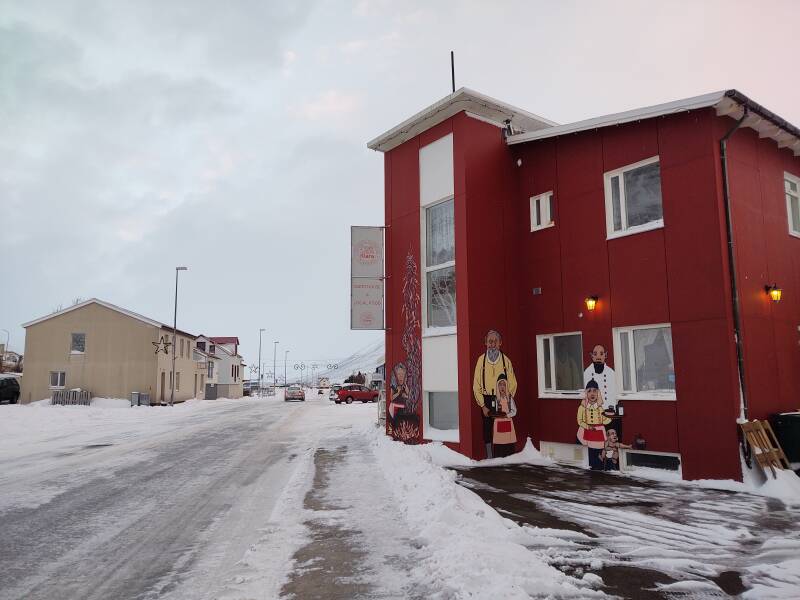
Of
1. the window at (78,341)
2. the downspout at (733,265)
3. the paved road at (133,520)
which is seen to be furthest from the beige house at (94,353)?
the downspout at (733,265)

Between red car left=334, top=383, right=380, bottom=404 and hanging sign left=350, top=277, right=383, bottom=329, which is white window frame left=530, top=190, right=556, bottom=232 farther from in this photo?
red car left=334, top=383, right=380, bottom=404

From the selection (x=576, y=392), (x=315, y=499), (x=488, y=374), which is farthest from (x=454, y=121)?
(x=315, y=499)

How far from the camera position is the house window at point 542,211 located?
1302 centimetres

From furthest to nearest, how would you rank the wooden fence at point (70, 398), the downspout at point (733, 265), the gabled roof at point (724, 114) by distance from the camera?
the wooden fence at point (70, 398) → the gabled roof at point (724, 114) → the downspout at point (733, 265)

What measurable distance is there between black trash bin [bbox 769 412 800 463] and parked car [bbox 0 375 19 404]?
45380 millimetres

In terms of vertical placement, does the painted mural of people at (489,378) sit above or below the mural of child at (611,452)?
above

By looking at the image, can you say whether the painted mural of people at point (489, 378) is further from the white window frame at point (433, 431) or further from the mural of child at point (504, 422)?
the white window frame at point (433, 431)

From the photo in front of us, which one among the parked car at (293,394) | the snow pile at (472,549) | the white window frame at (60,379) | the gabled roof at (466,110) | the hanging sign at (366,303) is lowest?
the parked car at (293,394)

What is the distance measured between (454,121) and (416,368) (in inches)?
253

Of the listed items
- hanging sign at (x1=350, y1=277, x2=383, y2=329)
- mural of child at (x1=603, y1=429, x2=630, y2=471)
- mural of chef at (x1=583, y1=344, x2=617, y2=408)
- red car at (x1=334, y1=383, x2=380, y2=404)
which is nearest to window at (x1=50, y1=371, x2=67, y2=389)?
red car at (x1=334, y1=383, x2=380, y2=404)

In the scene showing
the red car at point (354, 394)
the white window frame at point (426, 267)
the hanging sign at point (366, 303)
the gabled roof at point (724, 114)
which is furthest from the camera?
the red car at point (354, 394)

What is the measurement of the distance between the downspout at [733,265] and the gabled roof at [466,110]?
512cm

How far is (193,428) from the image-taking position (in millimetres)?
19562

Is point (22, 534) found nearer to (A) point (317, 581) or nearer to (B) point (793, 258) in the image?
(A) point (317, 581)
